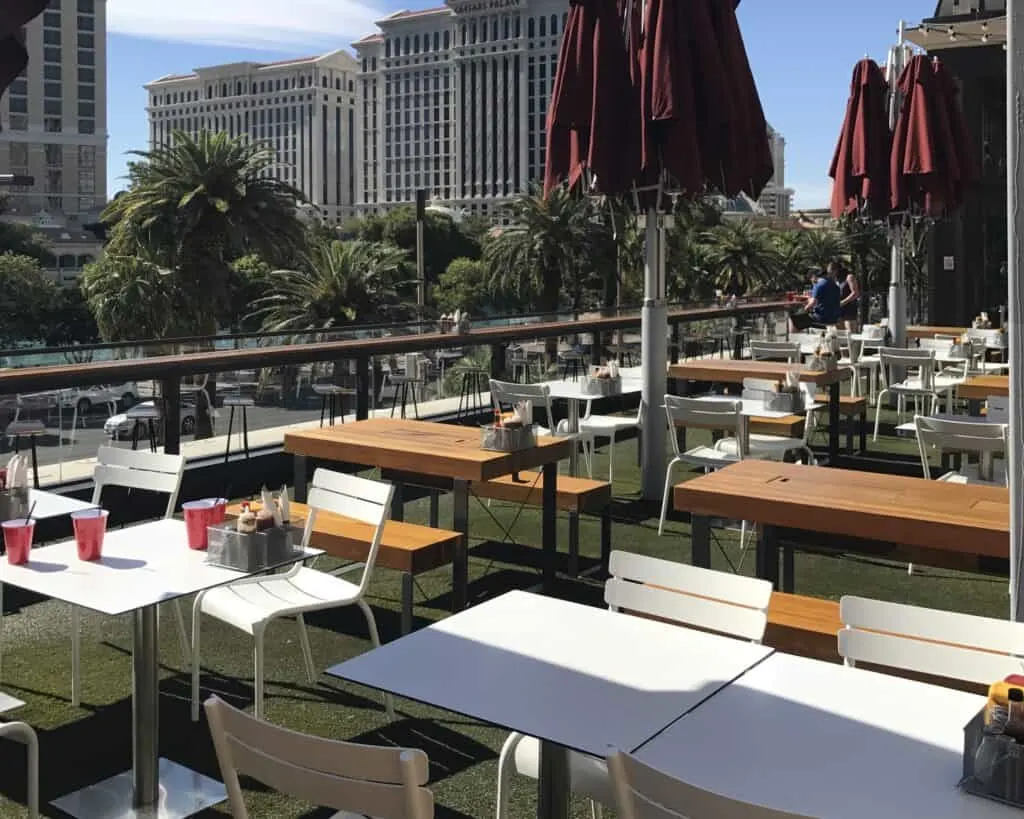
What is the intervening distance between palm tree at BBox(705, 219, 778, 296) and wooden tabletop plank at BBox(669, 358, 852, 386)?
107 ft

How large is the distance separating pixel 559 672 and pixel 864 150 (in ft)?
27.2

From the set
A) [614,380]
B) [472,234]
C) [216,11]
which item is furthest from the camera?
[216,11]

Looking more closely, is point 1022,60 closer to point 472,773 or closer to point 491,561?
point 472,773

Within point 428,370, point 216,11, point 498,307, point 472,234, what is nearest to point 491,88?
point 216,11

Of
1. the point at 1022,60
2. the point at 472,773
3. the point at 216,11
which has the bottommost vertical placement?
the point at 472,773

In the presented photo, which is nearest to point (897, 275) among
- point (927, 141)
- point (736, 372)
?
point (927, 141)

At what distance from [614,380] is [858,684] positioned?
5304mm

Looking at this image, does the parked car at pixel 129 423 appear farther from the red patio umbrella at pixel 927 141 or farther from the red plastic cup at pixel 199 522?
the red patio umbrella at pixel 927 141

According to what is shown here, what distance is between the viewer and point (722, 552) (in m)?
6.05

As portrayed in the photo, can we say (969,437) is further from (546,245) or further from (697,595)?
(546,245)

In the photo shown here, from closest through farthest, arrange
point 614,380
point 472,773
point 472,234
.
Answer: point 472,773 < point 614,380 < point 472,234

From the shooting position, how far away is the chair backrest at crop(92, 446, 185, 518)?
4.57 m

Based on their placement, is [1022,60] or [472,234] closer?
[1022,60]

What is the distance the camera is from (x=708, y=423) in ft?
20.7
